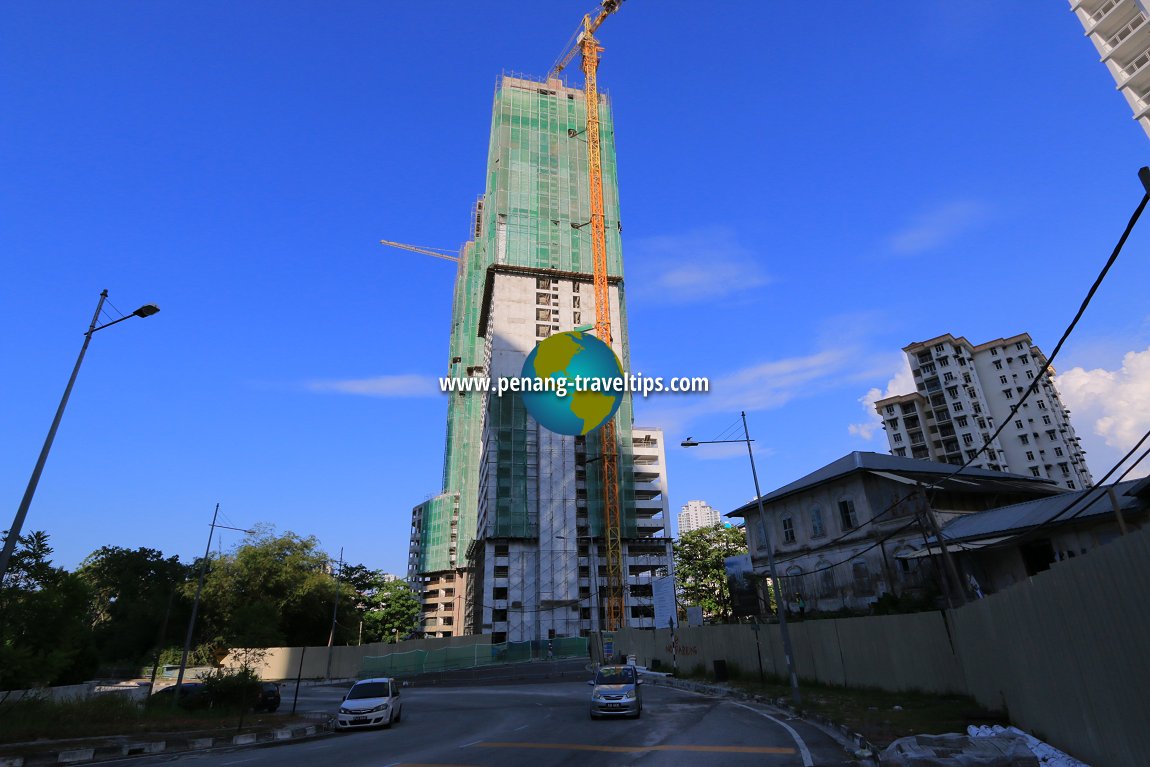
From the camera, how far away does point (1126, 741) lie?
7539 mm

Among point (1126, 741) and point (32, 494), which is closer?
point (1126, 741)

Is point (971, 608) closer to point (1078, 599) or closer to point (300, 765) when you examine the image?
point (1078, 599)

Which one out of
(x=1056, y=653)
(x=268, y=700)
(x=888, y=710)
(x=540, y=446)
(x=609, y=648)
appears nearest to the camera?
(x=1056, y=653)

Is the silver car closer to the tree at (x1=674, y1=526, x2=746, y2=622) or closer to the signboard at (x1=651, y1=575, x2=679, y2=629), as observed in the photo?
the signboard at (x1=651, y1=575, x2=679, y2=629)

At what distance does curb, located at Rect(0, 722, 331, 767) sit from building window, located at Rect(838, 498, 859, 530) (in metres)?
28.3

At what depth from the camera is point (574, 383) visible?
67.2m

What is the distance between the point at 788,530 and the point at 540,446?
5223cm

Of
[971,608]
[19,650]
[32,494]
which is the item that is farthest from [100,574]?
[971,608]

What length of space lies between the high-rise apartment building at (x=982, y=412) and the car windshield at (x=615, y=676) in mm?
88372

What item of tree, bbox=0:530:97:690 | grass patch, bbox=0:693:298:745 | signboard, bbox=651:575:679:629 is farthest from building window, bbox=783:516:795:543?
tree, bbox=0:530:97:690

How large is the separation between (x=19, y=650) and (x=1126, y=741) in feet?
80.2

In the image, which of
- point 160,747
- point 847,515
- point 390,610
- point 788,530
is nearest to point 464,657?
point 788,530

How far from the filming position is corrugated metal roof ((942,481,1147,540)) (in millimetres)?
25250

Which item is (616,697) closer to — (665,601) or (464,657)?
(665,601)
